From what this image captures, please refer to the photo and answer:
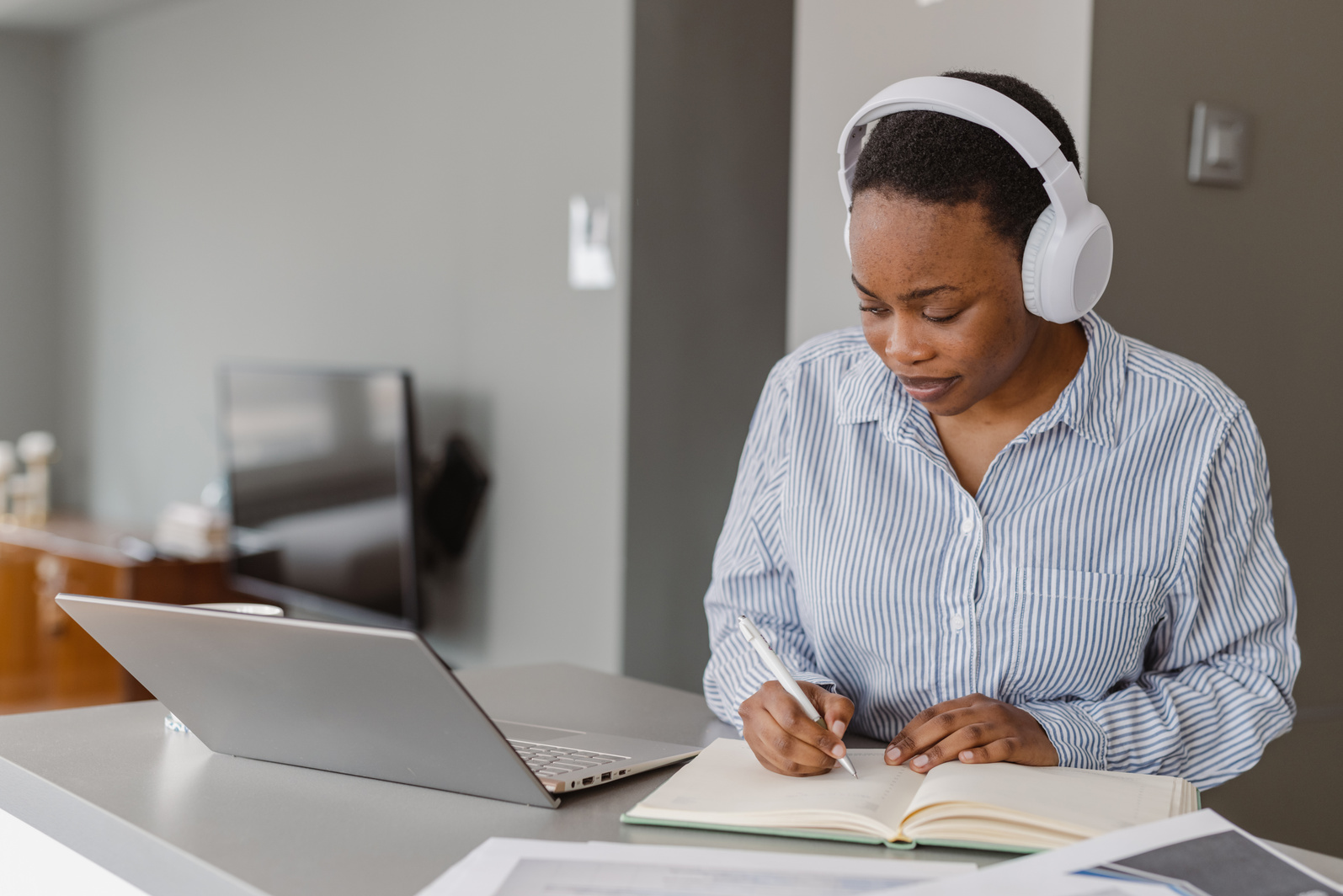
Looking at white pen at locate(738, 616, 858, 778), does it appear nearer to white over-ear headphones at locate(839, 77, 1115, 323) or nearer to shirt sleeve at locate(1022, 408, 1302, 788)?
shirt sleeve at locate(1022, 408, 1302, 788)

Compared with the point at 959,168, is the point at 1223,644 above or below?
below

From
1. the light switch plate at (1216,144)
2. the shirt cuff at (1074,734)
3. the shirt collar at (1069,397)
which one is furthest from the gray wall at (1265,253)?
the shirt cuff at (1074,734)

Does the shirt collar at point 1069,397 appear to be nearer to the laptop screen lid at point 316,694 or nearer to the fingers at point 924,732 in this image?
the fingers at point 924,732

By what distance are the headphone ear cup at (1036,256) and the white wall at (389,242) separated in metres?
1.68

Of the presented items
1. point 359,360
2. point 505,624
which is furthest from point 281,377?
point 505,624

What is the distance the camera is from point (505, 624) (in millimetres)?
3115

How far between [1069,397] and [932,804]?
0.51m

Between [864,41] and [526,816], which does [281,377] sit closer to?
[864,41]

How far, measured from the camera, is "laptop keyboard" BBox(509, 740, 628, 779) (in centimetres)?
98

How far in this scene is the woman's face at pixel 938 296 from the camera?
42.8 inches

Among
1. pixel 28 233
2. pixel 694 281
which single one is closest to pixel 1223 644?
pixel 694 281

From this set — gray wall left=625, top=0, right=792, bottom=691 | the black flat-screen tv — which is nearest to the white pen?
gray wall left=625, top=0, right=792, bottom=691

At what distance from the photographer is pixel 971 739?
988 millimetres

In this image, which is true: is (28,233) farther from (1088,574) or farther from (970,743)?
(970,743)
